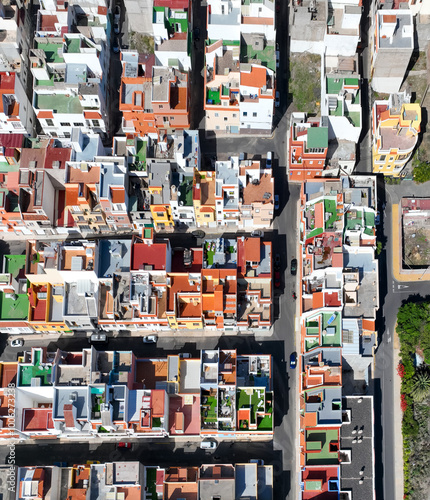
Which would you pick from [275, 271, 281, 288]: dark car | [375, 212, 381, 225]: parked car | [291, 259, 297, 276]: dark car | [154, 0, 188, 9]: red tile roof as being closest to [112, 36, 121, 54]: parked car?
[154, 0, 188, 9]: red tile roof

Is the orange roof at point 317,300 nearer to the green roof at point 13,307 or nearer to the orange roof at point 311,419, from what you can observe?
the orange roof at point 311,419

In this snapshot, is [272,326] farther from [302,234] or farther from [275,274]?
[302,234]

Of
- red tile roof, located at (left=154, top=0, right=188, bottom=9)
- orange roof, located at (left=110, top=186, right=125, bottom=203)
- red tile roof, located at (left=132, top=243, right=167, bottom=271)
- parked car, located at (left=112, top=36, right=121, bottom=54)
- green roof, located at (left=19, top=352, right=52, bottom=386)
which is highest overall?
red tile roof, located at (left=154, top=0, right=188, bottom=9)

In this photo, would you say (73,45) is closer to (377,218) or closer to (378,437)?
(377,218)

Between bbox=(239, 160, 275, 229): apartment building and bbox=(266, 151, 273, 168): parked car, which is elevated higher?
bbox=(266, 151, 273, 168): parked car

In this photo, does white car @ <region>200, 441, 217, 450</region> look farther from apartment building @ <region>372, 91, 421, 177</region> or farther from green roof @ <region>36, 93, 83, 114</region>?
green roof @ <region>36, 93, 83, 114</region>

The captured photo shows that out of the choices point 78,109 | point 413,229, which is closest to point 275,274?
point 413,229
